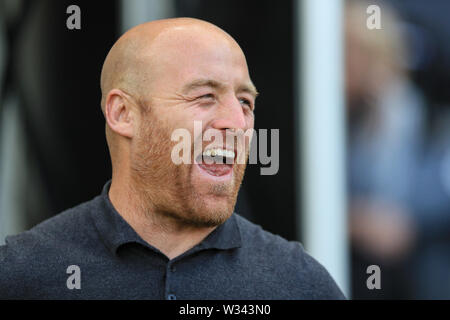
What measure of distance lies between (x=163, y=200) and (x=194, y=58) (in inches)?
18.3

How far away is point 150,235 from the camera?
2150 mm

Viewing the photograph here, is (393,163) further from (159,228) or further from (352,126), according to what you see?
(159,228)

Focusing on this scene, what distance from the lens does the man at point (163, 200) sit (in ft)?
6.83

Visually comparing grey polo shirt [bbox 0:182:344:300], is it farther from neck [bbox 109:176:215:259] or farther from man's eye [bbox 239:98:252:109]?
man's eye [bbox 239:98:252:109]

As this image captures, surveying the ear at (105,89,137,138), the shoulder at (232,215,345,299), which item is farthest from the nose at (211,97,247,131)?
the shoulder at (232,215,345,299)

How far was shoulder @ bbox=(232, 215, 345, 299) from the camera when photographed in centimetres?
227

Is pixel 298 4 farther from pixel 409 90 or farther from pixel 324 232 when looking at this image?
pixel 324 232

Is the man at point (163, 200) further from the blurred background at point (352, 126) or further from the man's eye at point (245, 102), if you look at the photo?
the blurred background at point (352, 126)

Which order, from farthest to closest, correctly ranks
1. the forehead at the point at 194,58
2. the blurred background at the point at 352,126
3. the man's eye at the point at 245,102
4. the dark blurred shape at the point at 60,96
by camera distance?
1. the blurred background at the point at 352,126
2. the dark blurred shape at the point at 60,96
3. the man's eye at the point at 245,102
4. the forehead at the point at 194,58

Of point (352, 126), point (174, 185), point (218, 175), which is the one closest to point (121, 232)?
point (174, 185)

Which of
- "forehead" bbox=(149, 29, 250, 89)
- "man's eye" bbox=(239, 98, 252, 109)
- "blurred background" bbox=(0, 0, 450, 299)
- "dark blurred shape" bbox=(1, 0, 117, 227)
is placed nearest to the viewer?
"forehead" bbox=(149, 29, 250, 89)

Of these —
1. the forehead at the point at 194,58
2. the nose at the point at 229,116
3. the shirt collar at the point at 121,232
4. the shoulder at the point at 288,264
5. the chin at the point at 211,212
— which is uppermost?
the forehead at the point at 194,58

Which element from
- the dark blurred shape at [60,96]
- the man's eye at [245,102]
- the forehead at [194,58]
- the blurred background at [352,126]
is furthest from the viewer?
the blurred background at [352,126]

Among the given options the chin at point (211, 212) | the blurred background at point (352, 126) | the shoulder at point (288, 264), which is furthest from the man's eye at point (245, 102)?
the blurred background at point (352, 126)
